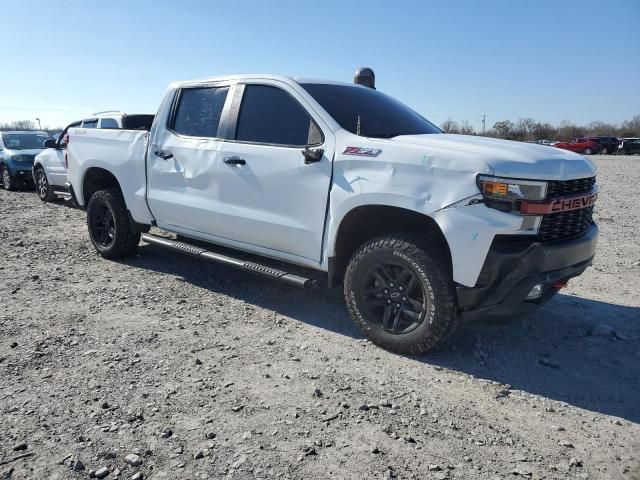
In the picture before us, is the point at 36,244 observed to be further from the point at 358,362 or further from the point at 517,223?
the point at 517,223

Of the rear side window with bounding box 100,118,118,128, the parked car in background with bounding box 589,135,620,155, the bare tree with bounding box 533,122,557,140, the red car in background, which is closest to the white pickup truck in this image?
the rear side window with bounding box 100,118,118,128

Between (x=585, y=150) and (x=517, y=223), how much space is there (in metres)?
44.5

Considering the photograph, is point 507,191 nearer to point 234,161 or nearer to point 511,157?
point 511,157

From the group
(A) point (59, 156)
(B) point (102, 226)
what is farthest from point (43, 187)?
(B) point (102, 226)

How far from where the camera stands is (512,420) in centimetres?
298

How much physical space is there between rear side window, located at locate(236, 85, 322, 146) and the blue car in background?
1157 cm

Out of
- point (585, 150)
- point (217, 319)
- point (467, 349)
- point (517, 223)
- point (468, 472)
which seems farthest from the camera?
point (585, 150)

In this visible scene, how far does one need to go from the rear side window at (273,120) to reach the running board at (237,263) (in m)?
1.08

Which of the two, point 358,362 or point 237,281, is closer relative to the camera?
point 358,362

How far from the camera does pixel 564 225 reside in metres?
3.54

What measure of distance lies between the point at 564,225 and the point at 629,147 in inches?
1725

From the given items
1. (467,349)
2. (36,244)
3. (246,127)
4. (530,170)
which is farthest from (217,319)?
(36,244)

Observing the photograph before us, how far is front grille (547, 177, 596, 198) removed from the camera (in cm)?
333

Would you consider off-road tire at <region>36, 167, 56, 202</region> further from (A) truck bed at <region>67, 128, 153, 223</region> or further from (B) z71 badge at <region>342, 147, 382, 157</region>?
(B) z71 badge at <region>342, 147, 382, 157</region>
